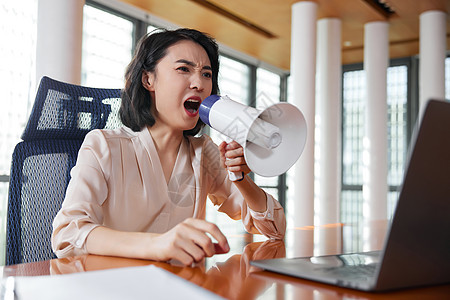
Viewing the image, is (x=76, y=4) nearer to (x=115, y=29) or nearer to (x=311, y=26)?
(x=115, y=29)

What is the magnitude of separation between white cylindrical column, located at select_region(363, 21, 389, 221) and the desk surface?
179 inches

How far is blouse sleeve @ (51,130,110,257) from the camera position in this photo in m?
0.99

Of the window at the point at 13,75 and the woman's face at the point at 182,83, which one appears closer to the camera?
the woman's face at the point at 182,83

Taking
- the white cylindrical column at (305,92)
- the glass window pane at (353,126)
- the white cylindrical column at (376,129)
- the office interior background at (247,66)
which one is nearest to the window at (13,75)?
the office interior background at (247,66)

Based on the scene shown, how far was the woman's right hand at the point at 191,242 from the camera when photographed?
0.78 m

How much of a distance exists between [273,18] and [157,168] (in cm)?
472

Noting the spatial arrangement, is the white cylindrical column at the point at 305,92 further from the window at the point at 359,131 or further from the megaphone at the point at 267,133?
the megaphone at the point at 267,133

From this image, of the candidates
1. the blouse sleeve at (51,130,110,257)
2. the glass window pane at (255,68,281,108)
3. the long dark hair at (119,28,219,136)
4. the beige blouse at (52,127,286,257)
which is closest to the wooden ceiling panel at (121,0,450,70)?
the glass window pane at (255,68,281,108)

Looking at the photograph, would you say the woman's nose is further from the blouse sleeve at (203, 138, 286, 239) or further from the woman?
the blouse sleeve at (203, 138, 286, 239)

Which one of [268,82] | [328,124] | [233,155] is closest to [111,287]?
[233,155]

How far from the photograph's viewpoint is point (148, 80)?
1.49 meters

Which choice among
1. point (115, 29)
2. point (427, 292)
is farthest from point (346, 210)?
point (427, 292)

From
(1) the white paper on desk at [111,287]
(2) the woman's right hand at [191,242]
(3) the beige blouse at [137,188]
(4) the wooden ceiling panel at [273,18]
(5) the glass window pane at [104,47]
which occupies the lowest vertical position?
(1) the white paper on desk at [111,287]

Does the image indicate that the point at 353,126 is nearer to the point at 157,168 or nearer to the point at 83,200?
the point at 157,168
